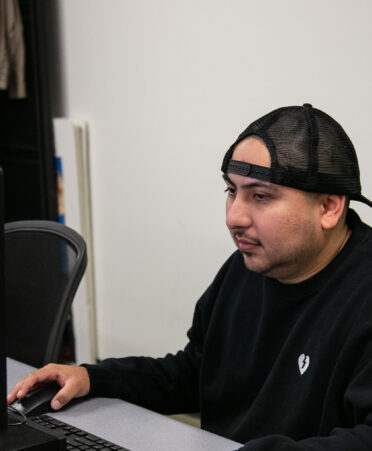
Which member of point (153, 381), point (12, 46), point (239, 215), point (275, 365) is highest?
point (12, 46)

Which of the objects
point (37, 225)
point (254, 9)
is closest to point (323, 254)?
point (37, 225)

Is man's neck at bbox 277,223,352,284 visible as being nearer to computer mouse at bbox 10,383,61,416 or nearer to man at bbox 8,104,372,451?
man at bbox 8,104,372,451

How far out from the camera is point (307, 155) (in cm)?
135

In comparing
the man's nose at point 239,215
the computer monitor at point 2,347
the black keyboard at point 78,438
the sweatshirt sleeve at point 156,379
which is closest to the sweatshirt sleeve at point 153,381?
the sweatshirt sleeve at point 156,379

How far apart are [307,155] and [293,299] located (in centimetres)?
30

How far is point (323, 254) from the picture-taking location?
142 centimetres

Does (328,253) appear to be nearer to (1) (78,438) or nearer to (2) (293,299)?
(2) (293,299)

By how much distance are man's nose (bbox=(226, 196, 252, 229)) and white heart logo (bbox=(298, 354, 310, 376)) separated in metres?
0.27

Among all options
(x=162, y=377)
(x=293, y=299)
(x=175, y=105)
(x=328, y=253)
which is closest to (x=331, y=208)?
(x=328, y=253)

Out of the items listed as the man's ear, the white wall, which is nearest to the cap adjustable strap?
the man's ear

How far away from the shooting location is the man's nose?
4.56ft

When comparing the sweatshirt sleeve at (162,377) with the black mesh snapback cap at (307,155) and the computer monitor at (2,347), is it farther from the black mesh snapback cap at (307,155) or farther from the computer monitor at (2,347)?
the computer monitor at (2,347)

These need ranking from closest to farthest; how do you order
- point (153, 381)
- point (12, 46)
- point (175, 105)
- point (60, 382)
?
1. point (60, 382)
2. point (153, 381)
3. point (175, 105)
4. point (12, 46)

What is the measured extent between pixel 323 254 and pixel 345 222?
89mm
